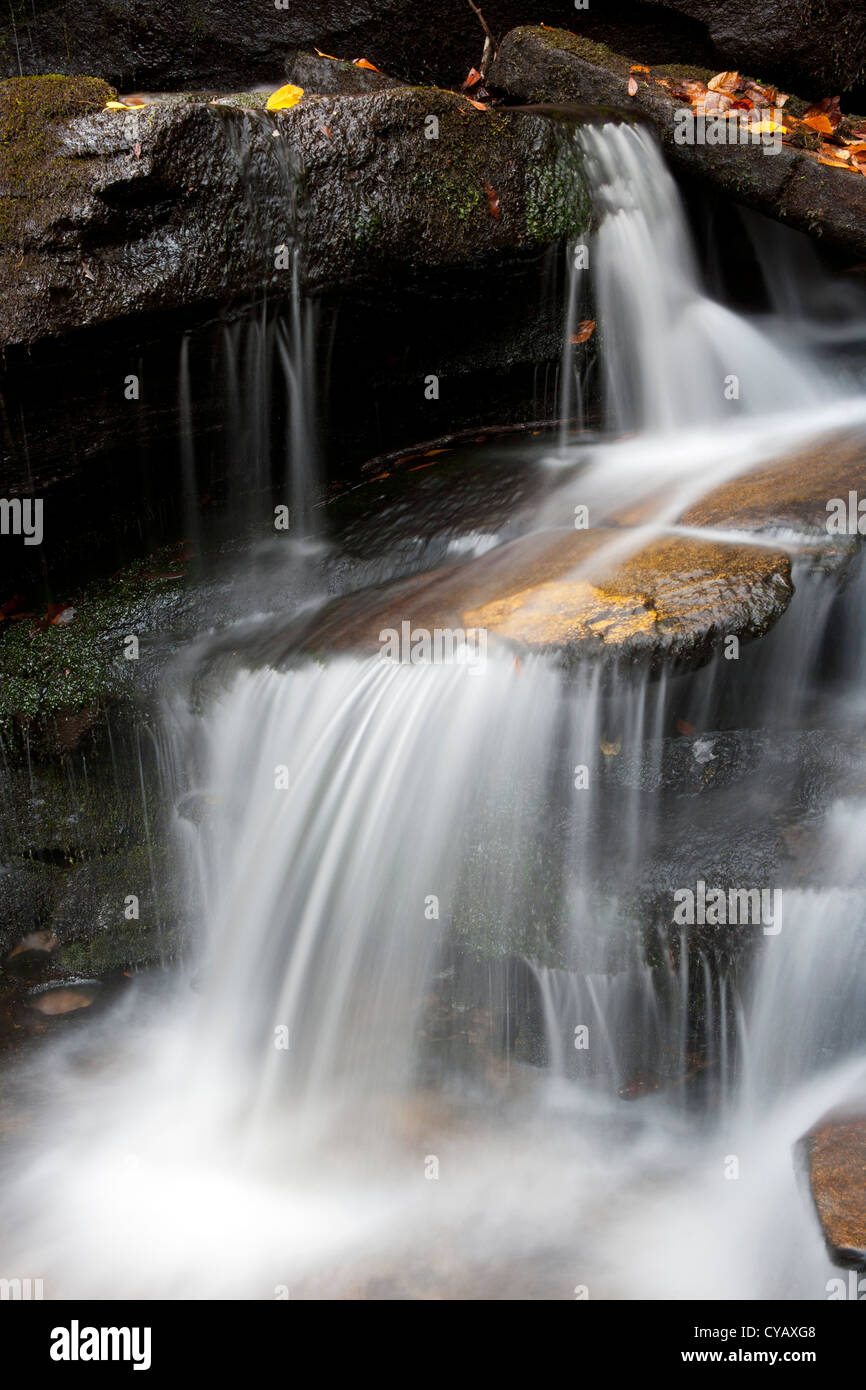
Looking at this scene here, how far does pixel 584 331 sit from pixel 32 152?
3.00 metres

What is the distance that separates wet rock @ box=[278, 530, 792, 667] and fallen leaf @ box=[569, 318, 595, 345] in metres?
1.76

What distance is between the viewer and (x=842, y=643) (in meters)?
4.39

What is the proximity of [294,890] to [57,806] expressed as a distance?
1444 millimetres

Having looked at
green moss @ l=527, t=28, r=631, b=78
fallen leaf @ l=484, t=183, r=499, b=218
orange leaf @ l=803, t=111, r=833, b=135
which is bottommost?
fallen leaf @ l=484, t=183, r=499, b=218

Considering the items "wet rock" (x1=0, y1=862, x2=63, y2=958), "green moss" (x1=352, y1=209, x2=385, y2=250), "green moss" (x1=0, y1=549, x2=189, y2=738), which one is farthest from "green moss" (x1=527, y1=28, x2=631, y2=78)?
"wet rock" (x1=0, y1=862, x2=63, y2=958)

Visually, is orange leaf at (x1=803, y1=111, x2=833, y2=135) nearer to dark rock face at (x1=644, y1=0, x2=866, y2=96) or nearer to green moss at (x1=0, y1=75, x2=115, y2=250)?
dark rock face at (x1=644, y1=0, x2=866, y2=96)

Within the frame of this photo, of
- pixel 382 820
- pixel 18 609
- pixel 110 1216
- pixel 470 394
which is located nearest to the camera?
pixel 110 1216

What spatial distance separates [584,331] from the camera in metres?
6.31

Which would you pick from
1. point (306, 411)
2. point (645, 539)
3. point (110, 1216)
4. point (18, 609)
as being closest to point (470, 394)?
Answer: point (306, 411)

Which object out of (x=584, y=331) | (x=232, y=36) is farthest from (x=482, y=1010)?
(x=232, y=36)

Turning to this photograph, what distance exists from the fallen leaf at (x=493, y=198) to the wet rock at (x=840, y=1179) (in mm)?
4452

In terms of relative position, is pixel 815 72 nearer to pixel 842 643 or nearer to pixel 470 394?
pixel 470 394

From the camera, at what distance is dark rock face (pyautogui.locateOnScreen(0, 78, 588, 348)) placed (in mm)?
4797

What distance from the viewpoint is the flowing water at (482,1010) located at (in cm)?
361
